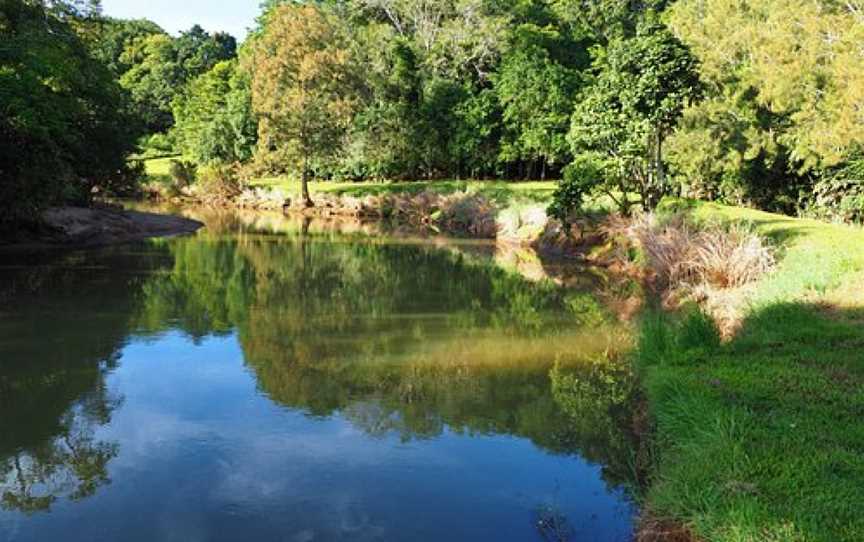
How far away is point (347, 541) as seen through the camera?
646 centimetres

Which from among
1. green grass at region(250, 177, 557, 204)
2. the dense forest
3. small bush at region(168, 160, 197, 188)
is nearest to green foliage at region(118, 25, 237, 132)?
the dense forest

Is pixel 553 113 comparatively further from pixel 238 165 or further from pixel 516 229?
pixel 238 165

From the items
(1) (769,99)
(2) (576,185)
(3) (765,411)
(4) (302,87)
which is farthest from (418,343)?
(4) (302,87)

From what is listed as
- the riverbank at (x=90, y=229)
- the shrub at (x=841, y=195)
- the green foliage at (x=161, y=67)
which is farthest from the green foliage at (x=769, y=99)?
the green foliage at (x=161, y=67)

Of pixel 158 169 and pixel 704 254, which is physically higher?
pixel 158 169

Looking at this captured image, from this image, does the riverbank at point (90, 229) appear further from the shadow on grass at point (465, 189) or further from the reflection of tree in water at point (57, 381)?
the shadow on grass at point (465, 189)

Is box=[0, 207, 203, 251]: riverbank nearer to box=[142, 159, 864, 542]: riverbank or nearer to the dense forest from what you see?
the dense forest

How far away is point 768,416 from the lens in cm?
702

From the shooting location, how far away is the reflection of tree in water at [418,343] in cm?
968

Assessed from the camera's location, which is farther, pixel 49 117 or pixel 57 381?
pixel 49 117

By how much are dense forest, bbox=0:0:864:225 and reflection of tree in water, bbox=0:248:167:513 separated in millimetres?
5014

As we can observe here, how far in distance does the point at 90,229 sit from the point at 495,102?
90.9 ft

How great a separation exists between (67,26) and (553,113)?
25.7 m

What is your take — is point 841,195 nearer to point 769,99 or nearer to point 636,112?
point 769,99
